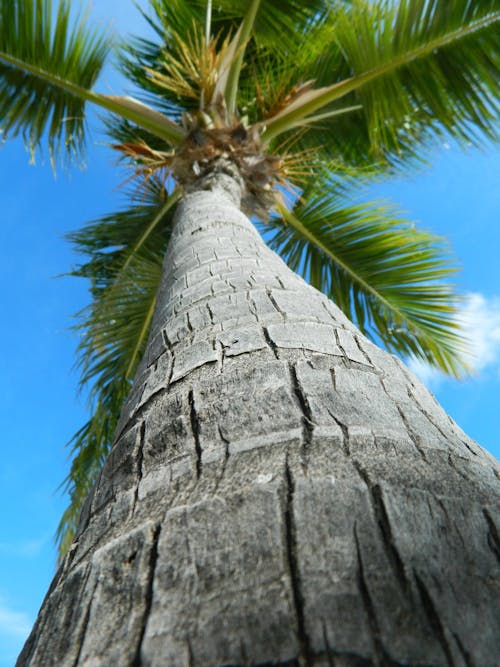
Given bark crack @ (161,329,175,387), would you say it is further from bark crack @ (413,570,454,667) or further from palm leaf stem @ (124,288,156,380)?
palm leaf stem @ (124,288,156,380)

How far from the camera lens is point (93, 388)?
16.3 feet

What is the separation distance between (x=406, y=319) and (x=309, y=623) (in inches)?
175

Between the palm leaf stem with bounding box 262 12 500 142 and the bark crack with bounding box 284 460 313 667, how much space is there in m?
3.33

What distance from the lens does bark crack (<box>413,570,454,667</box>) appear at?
48 centimetres

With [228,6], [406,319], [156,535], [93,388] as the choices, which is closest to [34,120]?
[228,6]

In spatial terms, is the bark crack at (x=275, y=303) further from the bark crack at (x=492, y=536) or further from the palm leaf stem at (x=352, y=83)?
the palm leaf stem at (x=352, y=83)

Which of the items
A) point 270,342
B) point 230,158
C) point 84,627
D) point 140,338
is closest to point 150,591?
point 84,627

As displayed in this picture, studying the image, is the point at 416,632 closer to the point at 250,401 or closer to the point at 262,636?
the point at 262,636

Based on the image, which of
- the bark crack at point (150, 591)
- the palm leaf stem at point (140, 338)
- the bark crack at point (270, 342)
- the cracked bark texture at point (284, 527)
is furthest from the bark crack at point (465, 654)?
the palm leaf stem at point (140, 338)

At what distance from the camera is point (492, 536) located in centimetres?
62

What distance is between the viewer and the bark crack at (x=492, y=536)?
1.97 ft

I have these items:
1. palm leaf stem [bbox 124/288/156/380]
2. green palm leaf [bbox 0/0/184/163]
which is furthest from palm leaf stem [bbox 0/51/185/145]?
palm leaf stem [bbox 124/288/156/380]

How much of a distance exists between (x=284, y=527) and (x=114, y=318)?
4.24 m

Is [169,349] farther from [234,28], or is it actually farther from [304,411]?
[234,28]
